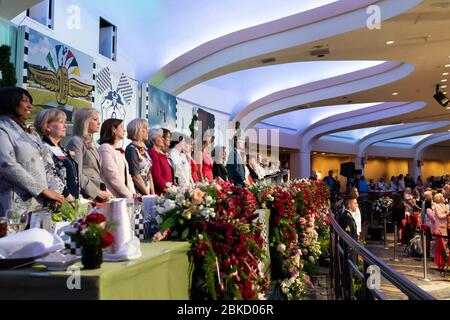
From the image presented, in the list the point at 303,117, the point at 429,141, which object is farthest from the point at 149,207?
the point at 429,141

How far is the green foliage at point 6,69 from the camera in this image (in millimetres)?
4203

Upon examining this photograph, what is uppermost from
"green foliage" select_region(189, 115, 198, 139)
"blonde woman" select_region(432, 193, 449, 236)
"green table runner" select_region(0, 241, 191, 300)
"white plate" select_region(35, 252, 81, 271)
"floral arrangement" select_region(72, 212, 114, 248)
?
"green foliage" select_region(189, 115, 198, 139)

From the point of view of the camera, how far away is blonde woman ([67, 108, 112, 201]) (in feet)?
11.1

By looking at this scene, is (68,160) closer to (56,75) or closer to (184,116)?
(56,75)

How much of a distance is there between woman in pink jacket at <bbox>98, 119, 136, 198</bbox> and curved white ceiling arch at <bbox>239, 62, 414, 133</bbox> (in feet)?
25.9

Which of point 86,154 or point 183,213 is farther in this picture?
point 86,154

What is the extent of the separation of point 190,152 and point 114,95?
4.44 feet

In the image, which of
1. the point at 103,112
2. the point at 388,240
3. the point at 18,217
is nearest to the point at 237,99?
the point at 388,240

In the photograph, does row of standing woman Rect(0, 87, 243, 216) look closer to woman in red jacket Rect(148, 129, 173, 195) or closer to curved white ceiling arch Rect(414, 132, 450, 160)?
woman in red jacket Rect(148, 129, 173, 195)

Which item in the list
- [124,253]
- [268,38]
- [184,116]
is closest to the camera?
[124,253]

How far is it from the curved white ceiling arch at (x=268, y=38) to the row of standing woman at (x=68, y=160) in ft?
11.9

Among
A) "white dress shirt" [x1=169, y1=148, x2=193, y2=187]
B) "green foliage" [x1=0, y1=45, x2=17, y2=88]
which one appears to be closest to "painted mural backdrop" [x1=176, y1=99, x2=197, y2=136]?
"white dress shirt" [x1=169, y1=148, x2=193, y2=187]

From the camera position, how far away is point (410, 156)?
95.2ft

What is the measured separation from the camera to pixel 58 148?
3234 mm
